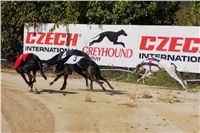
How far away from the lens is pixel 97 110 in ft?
41.2

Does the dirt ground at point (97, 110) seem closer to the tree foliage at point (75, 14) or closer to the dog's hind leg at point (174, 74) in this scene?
the dog's hind leg at point (174, 74)

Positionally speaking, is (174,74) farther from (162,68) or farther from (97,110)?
(97,110)

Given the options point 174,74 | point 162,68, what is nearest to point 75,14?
point 162,68

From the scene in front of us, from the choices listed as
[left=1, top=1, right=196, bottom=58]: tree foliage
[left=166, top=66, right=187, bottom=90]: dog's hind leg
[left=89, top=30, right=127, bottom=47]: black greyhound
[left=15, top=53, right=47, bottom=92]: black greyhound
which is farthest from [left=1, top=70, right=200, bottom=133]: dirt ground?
[left=1, top=1, right=196, bottom=58]: tree foliage

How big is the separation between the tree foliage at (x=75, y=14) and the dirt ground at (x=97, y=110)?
5714 millimetres

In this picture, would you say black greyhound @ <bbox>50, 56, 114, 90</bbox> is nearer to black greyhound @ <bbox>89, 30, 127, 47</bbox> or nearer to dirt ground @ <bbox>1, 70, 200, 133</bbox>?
dirt ground @ <bbox>1, 70, 200, 133</bbox>

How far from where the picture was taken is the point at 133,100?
1447cm

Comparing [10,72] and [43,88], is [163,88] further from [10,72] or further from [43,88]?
[10,72]

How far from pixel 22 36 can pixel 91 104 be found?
1235cm

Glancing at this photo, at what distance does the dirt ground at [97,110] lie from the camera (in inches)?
416

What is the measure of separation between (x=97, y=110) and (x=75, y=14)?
11.2 meters

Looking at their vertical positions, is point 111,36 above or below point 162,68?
above

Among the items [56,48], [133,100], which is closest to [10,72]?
[56,48]

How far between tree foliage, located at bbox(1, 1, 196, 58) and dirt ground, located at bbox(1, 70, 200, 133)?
5714 millimetres
